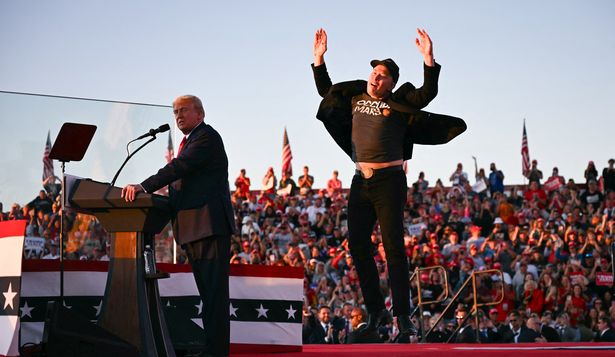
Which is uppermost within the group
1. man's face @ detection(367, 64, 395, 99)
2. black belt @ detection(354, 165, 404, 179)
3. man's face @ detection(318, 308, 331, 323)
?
man's face @ detection(367, 64, 395, 99)

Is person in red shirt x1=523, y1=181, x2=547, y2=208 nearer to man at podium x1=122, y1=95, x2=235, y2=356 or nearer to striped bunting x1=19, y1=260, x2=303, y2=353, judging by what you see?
striped bunting x1=19, y1=260, x2=303, y2=353

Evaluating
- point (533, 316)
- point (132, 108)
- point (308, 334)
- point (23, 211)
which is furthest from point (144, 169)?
point (533, 316)

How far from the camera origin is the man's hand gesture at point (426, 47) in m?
7.10

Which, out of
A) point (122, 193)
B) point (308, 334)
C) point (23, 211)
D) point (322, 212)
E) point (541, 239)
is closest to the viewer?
point (122, 193)

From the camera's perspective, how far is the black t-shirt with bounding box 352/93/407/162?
7.24m

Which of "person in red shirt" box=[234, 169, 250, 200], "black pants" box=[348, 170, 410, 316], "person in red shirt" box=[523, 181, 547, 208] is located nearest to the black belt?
"black pants" box=[348, 170, 410, 316]

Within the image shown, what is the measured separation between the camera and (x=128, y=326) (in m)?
6.56

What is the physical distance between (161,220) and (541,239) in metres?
12.3

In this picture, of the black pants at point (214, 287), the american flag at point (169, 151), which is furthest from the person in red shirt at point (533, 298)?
the black pants at point (214, 287)

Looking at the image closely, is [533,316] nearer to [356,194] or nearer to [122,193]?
[356,194]

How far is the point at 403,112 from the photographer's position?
23.9 feet

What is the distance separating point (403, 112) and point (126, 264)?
2.20 m

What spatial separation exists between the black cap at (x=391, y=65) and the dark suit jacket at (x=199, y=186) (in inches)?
49.2

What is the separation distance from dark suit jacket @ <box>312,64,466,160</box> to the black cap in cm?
10
